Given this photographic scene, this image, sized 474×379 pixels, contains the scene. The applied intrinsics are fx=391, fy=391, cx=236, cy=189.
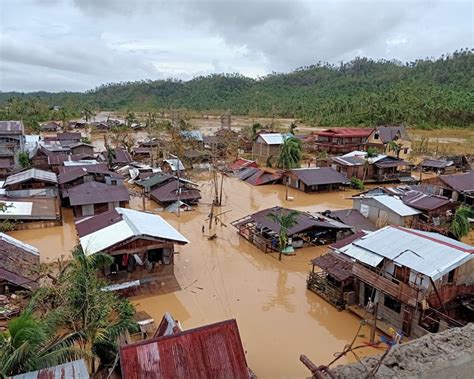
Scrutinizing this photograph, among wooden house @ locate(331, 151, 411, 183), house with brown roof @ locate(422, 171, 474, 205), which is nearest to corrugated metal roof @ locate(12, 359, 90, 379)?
house with brown roof @ locate(422, 171, 474, 205)

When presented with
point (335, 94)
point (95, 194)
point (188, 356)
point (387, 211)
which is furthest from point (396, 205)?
point (335, 94)

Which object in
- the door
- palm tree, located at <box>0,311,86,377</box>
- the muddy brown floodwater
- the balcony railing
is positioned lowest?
the muddy brown floodwater

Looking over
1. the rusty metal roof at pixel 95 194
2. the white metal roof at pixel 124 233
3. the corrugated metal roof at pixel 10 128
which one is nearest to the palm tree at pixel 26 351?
the white metal roof at pixel 124 233

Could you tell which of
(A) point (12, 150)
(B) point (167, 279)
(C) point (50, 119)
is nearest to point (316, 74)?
(C) point (50, 119)

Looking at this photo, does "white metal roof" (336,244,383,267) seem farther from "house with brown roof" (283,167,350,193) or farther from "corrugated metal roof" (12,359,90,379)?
"house with brown roof" (283,167,350,193)

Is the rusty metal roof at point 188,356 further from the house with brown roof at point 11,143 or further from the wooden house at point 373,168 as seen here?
the house with brown roof at point 11,143

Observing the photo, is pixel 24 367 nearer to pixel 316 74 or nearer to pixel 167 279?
pixel 167 279

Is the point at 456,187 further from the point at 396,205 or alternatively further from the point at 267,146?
the point at 267,146
